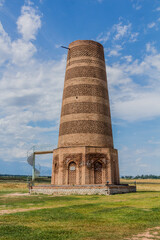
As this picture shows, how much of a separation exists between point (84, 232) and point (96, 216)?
270cm

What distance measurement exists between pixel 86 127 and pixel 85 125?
0.24m

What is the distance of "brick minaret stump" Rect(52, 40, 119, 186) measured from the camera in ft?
75.4

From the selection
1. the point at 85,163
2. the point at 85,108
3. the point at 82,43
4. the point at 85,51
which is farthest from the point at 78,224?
the point at 82,43

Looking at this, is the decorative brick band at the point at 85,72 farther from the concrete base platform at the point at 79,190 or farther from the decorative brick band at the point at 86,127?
the concrete base platform at the point at 79,190

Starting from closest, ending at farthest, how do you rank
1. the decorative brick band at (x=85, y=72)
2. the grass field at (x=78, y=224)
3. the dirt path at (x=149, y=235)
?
the dirt path at (x=149, y=235) → the grass field at (x=78, y=224) → the decorative brick band at (x=85, y=72)

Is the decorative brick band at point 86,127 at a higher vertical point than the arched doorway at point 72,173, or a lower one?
higher

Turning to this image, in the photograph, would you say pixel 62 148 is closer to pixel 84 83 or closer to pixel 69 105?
pixel 69 105

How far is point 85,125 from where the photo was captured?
963 inches

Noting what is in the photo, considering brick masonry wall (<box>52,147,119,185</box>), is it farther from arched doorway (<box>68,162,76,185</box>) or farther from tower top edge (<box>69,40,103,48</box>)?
tower top edge (<box>69,40,103,48</box>)

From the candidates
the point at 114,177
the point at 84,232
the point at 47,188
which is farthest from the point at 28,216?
the point at 114,177

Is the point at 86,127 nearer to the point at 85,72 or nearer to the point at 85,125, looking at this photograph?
the point at 85,125

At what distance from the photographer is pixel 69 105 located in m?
25.9

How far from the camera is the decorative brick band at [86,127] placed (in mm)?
24438

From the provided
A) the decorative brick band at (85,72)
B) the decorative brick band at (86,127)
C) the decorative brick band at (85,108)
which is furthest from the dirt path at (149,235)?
the decorative brick band at (85,72)
